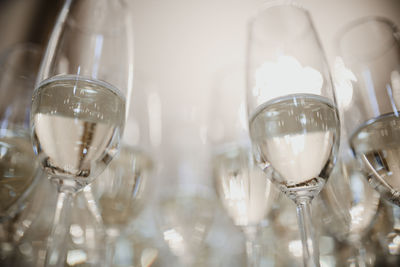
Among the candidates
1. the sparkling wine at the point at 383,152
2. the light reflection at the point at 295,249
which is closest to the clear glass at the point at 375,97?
the sparkling wine at the point at 383,152

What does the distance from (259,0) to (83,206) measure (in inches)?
38.0

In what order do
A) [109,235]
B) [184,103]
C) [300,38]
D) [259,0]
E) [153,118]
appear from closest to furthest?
[300,38]
[109,235]
[153,118]
[184,103]
[259,0]

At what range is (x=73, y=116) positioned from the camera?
0.37 meters

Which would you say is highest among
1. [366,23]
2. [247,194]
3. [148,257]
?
[366,23]

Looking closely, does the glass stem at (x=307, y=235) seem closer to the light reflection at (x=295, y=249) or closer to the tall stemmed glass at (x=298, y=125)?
the tall stemmed glass at (x=298, y=125)

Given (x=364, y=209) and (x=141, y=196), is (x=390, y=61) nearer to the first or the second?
(x=364, y=209)

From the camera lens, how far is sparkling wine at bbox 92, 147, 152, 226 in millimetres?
573

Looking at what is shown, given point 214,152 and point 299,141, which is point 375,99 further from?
point 214,152

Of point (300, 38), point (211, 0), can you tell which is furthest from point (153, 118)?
point (211, 0)

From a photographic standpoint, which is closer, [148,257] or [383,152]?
[383,152]

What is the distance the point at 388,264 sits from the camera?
1.72 feet

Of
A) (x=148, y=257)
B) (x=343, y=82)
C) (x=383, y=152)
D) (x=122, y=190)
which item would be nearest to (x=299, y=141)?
(x=383, y=152)

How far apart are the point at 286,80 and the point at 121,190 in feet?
1.16

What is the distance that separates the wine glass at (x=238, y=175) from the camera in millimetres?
535
